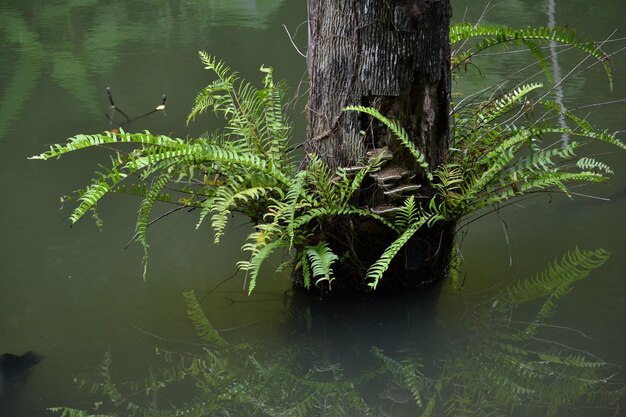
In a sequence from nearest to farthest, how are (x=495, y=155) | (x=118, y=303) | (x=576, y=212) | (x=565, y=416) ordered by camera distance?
(x=565, y=416), (x=495, y=155), (x=118, y=303), (x=576, y=212)

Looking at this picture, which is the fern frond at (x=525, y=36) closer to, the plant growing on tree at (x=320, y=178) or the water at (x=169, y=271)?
the plant growing on tree at (x=320, y=178)

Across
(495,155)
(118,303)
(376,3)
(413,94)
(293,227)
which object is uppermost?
(376,3)

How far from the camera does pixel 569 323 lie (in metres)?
2.86

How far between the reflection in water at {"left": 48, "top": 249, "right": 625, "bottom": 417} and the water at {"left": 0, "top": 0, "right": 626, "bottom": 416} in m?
0.02

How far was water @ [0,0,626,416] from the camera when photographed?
9.11 ft

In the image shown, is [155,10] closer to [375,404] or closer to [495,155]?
[495,155]

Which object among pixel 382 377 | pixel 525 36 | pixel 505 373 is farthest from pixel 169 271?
pixel 525 36

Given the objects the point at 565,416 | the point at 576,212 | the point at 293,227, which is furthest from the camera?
the point at 576,212

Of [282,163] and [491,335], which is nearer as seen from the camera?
[491,335]

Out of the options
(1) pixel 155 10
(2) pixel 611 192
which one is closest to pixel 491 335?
(2) pixel 611 192

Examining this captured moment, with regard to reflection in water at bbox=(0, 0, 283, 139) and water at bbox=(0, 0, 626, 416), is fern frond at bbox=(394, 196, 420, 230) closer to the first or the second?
water at bbox=(0, 0, 626, 416)

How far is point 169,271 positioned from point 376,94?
1104 millimetres

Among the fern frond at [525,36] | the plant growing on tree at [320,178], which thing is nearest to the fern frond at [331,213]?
the plant growing on tree at [320,178]

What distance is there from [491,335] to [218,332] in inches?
35.4
